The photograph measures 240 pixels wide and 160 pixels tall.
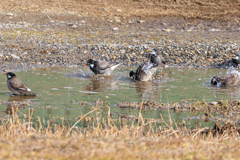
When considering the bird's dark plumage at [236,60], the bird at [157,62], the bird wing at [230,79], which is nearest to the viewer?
the bird wing at [230,79]

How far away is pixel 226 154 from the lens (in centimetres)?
419

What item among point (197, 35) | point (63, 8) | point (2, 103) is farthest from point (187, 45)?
point (63, 8)

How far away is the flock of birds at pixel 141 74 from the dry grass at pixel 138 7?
13.0m

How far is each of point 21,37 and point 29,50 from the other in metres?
2.91

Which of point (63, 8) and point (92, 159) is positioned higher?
point (63, 8)

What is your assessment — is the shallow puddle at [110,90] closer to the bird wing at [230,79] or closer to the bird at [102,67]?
the bird at [102,67]

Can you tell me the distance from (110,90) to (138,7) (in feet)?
72.6

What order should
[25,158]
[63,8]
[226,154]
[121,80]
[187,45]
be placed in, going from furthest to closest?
[63,8], [187,45], [121,80], [226,154], [25,158]

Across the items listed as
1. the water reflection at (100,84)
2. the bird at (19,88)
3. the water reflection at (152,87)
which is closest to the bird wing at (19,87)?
the bird at (19,88)

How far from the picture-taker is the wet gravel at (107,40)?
1670 centimetres

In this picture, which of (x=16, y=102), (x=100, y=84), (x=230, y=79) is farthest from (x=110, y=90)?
(x=230, y=79)

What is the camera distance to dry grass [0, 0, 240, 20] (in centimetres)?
2839

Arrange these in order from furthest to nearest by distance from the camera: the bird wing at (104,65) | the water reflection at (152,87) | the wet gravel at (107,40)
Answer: the wet gravel at (107,40)
the bird wing at (104,65)
the water reflection at (152,87)

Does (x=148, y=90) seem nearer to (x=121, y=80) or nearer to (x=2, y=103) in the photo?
(x=121, y=80)
